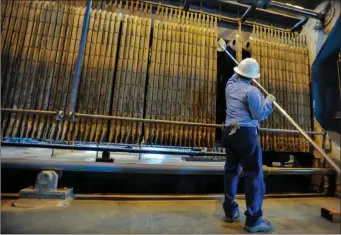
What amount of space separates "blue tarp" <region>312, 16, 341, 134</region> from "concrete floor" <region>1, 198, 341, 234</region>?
4.29 ft

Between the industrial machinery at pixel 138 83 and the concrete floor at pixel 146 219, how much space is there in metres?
0.38

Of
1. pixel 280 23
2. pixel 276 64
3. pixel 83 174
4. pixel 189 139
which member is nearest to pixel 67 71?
pixel 83 174

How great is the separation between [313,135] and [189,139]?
185cm

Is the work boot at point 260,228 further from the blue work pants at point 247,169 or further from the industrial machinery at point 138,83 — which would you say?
the industrial machinery at point 138,83

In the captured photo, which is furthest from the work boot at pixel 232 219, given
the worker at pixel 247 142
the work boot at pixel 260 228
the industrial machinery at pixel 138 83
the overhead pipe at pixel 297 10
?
the overhead pipe at pixel 297 10

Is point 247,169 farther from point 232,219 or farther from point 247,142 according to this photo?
point 232,219

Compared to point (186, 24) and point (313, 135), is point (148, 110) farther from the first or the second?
point (313, 135)

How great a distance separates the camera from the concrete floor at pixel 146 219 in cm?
162

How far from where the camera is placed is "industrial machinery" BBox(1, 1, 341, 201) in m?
2.34

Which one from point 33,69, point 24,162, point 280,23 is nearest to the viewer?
point 24,162

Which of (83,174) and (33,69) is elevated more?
(33,69)

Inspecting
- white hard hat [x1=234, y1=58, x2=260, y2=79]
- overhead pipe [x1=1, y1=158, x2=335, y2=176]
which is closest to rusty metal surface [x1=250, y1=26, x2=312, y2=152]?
overhead pipe [x1=1, y1=158, x2=335, y2=176]

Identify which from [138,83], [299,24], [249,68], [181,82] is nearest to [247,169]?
[249,68]

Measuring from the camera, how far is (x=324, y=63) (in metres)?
2.98
